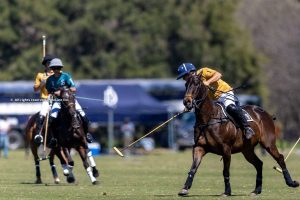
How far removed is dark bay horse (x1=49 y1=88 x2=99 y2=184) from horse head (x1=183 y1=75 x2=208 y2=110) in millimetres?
4104

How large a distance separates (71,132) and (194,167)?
4638 millimetres

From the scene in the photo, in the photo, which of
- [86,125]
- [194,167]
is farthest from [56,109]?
[194,167]

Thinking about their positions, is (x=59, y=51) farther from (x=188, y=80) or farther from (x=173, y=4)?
(x=188, y=80)

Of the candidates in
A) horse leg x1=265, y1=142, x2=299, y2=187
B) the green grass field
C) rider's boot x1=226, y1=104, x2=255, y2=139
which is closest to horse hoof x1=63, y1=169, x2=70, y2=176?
the green grass field

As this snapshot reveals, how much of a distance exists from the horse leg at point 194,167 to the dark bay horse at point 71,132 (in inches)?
160

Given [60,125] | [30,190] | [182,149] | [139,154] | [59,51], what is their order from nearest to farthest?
[30,190] → [60,125] → [139,154] → [182,149] → [59,51]

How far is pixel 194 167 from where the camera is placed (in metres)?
20.1

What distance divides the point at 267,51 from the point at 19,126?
25752 millimetres

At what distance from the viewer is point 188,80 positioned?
1994 cm

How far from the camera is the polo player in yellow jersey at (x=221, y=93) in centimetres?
2066

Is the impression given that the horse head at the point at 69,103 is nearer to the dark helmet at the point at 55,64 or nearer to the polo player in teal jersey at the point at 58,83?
the polo player in teal jersey at the point at 58,83

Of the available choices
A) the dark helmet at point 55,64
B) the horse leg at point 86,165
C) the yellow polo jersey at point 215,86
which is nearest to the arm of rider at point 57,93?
the dark helmet at point 55,64

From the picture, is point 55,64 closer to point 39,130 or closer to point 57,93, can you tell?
point 57,93

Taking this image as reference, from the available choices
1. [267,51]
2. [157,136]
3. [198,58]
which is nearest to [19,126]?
[157,136]
